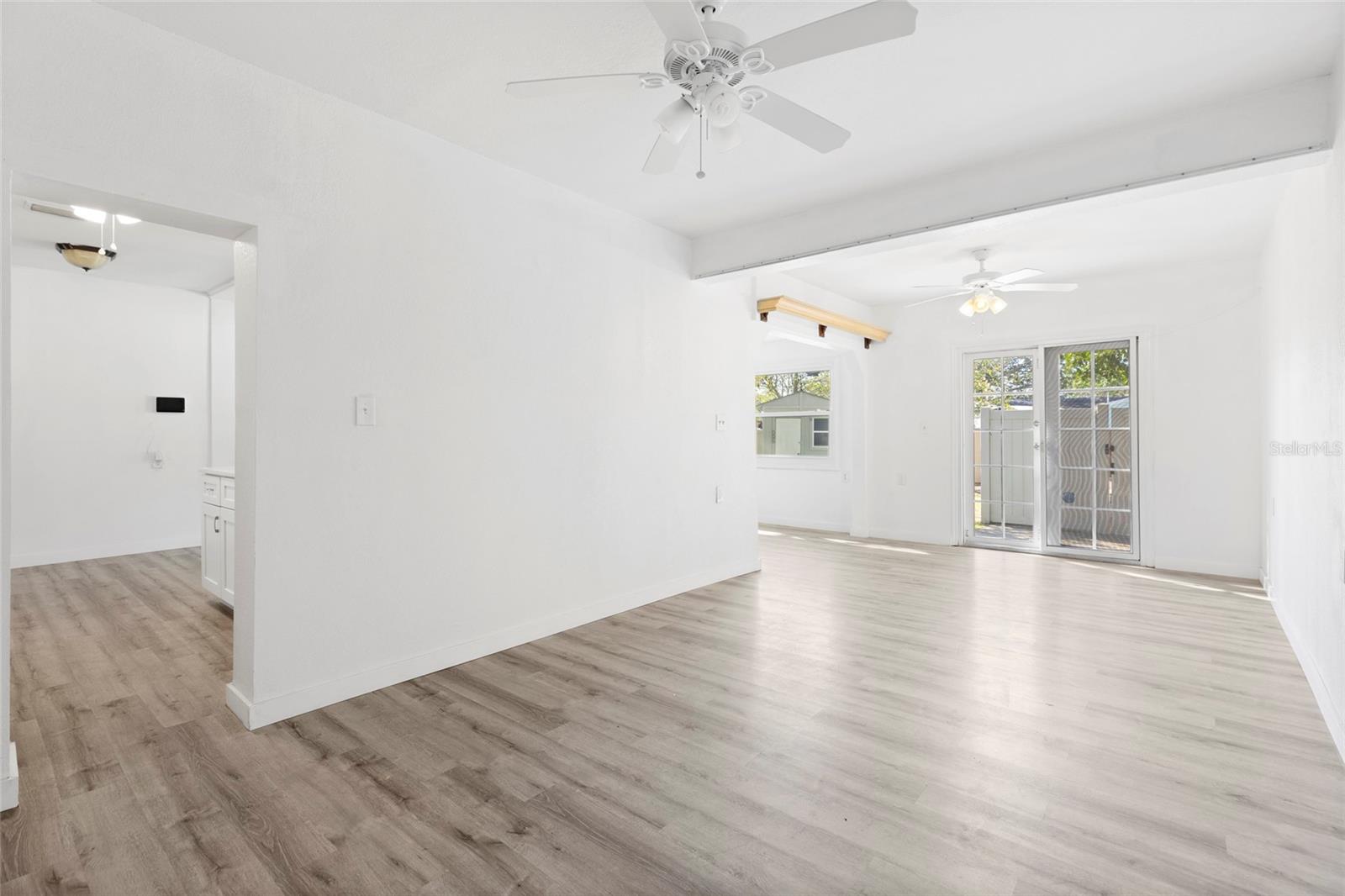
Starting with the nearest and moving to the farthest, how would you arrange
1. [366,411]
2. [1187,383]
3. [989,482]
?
[366,411], [1187,383], [989,482]

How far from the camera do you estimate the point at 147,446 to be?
6117 millimetres

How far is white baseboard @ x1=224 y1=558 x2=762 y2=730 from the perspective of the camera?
8.33 ft

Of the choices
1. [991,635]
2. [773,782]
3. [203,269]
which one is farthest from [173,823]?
[203,269]

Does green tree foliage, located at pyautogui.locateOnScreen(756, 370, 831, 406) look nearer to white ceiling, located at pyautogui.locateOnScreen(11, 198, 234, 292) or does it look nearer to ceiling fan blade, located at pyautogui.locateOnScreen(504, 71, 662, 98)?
white ceiling, located at pyautogui.locateOnScreen(11, 198, 234, 292)

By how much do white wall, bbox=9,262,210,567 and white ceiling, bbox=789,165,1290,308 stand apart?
6143mm

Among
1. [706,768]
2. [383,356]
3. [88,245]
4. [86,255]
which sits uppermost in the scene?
[88,245]

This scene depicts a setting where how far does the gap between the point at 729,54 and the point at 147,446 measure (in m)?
6.79

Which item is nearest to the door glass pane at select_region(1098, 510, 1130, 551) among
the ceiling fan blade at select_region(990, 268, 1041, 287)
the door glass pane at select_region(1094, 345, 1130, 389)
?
the door glass pane at select_region(1094, 345, 1130, 389)

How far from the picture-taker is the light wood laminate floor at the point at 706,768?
5.53 ft

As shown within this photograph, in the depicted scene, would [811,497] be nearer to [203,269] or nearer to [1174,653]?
[1174,653]

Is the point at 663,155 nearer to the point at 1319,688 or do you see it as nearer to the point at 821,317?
the point at 1319,688

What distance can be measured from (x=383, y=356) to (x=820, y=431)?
6110 mm

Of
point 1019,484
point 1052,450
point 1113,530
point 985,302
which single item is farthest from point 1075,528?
point 985,302

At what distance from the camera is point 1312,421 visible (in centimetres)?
293
